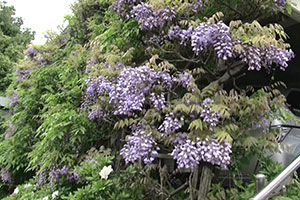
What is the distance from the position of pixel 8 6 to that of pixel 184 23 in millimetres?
14263

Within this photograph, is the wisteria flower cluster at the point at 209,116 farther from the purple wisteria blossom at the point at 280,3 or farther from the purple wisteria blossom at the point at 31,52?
the purple wisteria blossom at the point at 31,52

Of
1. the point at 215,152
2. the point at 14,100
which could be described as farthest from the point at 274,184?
the point at 14,100

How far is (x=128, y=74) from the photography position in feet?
9.42

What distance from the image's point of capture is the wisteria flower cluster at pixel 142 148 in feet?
8.77

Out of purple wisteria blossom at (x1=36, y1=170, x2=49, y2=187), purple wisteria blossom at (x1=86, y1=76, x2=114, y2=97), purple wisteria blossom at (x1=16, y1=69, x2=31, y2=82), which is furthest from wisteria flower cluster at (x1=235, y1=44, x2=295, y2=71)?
purple wisteria blossom at (x1=16, y1=69, x2=31, y2=82)

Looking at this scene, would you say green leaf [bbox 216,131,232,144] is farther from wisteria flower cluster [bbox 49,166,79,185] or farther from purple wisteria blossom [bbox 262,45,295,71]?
wisteria flower cluster [bbox 49,166,79,185]

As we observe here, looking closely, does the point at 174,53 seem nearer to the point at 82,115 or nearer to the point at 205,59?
the point at 205,59

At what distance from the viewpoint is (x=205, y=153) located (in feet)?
7.77

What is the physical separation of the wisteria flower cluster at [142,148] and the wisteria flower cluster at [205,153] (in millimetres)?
361

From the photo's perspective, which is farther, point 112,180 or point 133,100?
point 112,180

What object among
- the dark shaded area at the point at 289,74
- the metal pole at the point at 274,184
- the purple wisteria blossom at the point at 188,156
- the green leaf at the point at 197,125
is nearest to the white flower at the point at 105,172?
the purple wisteria blossom at the point at 188,156

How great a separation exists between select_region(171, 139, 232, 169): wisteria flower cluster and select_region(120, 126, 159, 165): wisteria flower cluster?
0.36 m

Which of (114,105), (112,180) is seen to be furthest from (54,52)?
(112,180)

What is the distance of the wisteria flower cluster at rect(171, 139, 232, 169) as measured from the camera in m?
2.35
